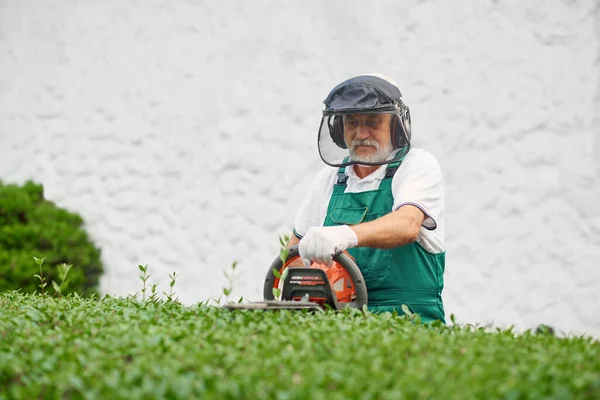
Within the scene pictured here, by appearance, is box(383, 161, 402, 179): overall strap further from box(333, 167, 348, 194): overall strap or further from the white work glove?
the white work glove

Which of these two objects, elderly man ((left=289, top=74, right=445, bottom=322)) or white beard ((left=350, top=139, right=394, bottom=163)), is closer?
elderly man ((left=289, top=74, right=445, bottom=322))

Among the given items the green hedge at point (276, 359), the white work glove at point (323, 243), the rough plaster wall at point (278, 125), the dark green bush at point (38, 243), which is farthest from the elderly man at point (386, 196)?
the dark green bush at point (38, 243)

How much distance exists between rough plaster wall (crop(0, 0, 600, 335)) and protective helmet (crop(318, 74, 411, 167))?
6.49 feet

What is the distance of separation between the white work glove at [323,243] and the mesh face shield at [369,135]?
61cm

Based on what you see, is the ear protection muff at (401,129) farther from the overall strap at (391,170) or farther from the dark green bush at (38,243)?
the dark green bush at (38,243)

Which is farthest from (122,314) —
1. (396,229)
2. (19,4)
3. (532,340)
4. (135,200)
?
(19,4)

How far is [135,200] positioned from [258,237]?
139 centimetres

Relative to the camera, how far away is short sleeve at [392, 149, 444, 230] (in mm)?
3527

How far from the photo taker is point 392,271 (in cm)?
364

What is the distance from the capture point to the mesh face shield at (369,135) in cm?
379

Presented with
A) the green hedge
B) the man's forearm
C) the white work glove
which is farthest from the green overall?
the green hedge

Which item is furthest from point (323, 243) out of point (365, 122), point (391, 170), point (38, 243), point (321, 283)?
point (38, 243)

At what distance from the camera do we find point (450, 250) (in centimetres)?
573

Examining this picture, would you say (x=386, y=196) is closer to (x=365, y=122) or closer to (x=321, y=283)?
(x=365, y=122)
